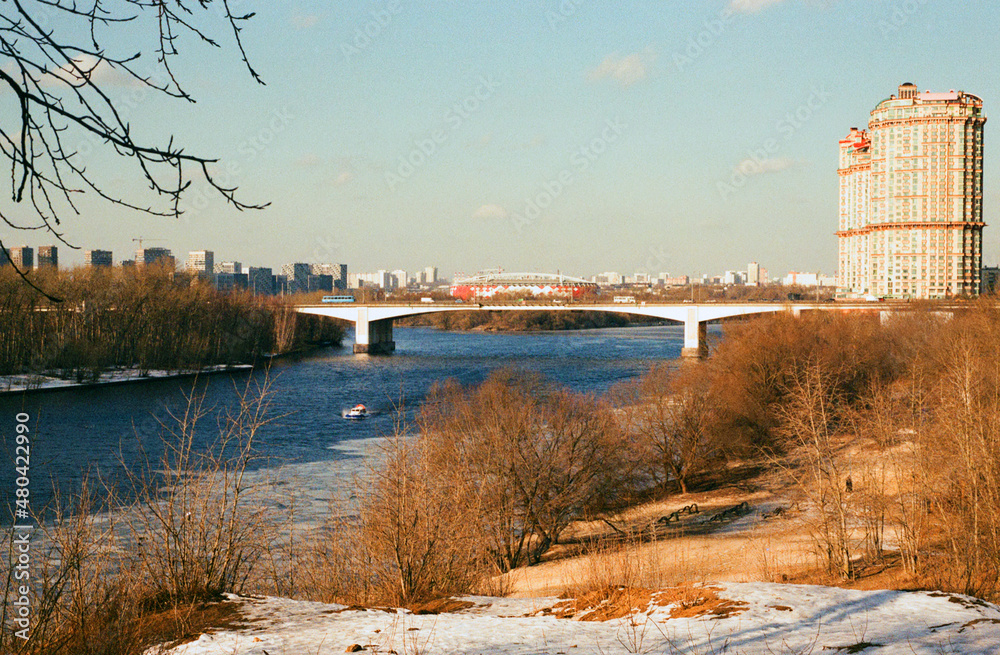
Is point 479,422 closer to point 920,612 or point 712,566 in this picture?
point 712,566

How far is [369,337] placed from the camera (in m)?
77.9

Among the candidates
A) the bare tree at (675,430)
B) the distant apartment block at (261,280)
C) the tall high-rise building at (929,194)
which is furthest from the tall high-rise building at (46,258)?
the distant apartment block at (261,280)

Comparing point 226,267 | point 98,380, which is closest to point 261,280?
point 226,267

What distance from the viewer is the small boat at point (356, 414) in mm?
36181

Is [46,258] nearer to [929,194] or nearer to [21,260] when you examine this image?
[21,260]

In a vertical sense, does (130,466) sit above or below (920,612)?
below

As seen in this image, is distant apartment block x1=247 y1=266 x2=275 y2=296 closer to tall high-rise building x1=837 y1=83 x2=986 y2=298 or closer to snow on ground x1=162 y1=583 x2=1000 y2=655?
tall high-rise building x1=837 y1=83 x2=986 y2=298

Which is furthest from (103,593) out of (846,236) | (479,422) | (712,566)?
(846,236)

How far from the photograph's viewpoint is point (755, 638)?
7156 millimetres

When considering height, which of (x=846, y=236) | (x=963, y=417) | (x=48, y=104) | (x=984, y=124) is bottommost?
(x=963, y=417)

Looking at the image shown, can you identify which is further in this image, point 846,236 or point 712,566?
point 846,236

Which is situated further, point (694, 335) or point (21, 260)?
point (694, 335)

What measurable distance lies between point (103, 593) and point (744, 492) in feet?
72.0

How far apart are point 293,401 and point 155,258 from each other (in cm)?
4527
